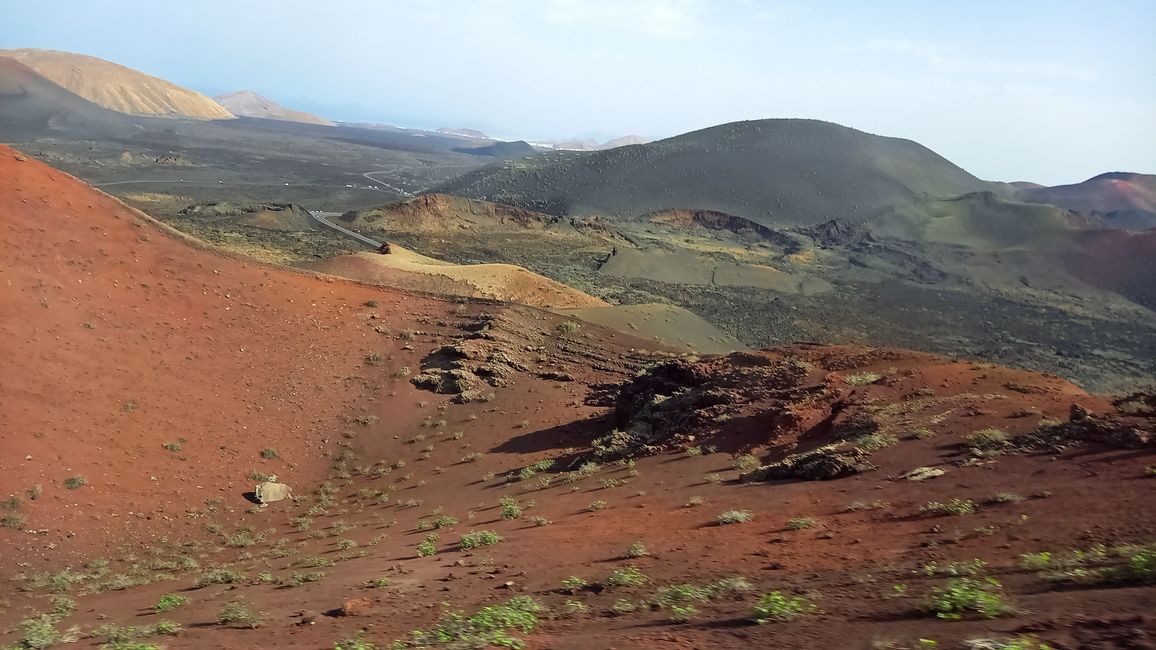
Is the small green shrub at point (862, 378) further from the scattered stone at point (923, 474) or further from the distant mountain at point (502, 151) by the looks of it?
the distant mountain at point (502, 151)

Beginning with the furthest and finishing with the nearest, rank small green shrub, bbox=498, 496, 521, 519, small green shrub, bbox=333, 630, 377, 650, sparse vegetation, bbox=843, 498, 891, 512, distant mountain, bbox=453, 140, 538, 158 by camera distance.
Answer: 1. distant mountain, bbox=453, 140, 538, 158
2. small green shrub, bbox=498, 496, 521, 519
3. sparse vegetation, bbox=843, 498, 891, 512
4. small green shrub, bbox=333, 630, 377, 650

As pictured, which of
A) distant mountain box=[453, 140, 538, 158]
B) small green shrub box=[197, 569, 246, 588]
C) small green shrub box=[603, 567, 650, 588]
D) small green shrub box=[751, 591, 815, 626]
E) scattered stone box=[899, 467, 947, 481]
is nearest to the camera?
small green shrub box=[751, 591, 815, 626]

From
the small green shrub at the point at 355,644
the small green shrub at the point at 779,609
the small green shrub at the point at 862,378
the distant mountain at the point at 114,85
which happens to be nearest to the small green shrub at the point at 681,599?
the small green shrub at the point at 779,609

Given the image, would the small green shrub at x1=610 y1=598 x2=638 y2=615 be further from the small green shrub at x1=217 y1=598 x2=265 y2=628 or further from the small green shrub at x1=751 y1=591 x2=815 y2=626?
the small green shrub at x1=217 y1=598 x2=265 y2=628

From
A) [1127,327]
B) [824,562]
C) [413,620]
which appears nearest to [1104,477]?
[824,562]

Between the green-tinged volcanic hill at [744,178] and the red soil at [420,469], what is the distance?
184ft

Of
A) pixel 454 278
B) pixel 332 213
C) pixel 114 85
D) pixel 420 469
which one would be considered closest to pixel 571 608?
pixel 420 469

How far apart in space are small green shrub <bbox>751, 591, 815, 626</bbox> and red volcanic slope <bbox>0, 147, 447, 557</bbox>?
10.5m

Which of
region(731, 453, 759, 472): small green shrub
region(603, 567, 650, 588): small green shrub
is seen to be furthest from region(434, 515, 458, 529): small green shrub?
region(603, 567, 650, 588): small green shrub

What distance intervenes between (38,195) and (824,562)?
21.9 metres

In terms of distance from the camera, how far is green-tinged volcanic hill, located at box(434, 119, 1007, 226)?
76812 millimetres

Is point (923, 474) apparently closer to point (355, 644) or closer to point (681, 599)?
point (681, 599)

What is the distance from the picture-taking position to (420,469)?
15344mm

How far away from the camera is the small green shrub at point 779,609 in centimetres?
498
